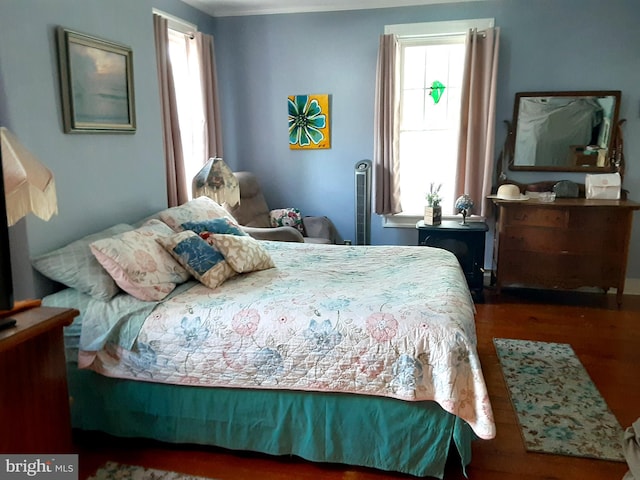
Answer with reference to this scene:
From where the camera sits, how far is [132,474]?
2061 millimetres

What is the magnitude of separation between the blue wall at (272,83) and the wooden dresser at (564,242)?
1.62ft

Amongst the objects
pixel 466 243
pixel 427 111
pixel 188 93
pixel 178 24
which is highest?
pixel 178 24

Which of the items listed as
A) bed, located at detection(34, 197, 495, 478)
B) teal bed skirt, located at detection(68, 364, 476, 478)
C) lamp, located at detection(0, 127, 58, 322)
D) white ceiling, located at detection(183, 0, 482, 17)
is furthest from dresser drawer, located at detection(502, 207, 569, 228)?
lamp, located at detection(0, 127, 58, 322)

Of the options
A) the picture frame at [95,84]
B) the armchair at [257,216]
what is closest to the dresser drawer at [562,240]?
the armchair at [257,216]

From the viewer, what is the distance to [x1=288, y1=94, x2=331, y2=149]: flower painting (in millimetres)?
4547

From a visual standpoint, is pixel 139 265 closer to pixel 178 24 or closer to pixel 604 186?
pixel 178 24

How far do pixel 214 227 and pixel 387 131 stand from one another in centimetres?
205

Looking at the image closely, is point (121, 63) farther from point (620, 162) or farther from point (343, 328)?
point (620, 162)

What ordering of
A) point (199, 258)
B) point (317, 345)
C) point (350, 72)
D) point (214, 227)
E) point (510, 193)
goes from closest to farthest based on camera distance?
point (317, 345) < point (199, 258) < point (214, 227) < point (510, 193) < point (350, 72)

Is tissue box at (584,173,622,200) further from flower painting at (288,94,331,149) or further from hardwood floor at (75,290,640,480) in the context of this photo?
flower painting at (288,94,331,149)

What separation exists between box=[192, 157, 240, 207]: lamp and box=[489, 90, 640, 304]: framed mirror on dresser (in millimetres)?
2107

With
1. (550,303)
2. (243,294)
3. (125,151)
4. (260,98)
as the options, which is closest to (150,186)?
(125,151)

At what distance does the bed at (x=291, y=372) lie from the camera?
193cm

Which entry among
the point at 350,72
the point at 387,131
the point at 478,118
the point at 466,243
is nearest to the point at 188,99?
the point at 350,72
